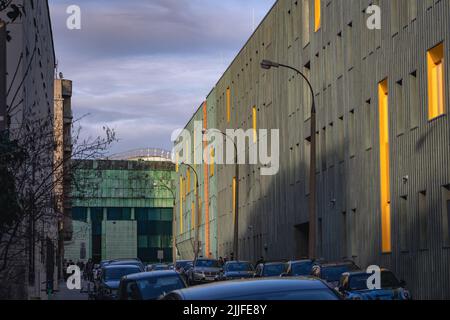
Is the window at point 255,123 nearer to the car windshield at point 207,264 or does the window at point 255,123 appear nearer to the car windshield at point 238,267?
the car windshield at point 207,264

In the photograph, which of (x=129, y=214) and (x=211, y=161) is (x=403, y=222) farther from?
(x=129, y=214)

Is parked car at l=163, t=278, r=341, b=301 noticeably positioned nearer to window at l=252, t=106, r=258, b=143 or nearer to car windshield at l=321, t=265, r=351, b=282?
car windshield at l=321, t=265, r=351, b=282

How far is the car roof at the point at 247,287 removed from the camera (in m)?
9.14

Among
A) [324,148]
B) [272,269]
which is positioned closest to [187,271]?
[324,148]

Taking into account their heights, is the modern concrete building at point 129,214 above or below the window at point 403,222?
above

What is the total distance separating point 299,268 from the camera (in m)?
34.3

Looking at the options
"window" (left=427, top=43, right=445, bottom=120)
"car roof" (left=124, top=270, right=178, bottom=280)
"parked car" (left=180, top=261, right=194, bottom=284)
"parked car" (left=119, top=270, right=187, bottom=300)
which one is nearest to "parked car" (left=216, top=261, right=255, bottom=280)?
"parked car" (left=180, top=261, right=194, bottom=284)

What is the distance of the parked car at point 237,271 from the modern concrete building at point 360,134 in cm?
428

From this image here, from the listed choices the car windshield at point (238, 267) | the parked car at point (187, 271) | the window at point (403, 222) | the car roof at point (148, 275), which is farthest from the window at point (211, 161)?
the car roof at point (148, 275)

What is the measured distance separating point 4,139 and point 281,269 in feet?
69.5

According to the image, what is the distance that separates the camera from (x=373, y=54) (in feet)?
140
